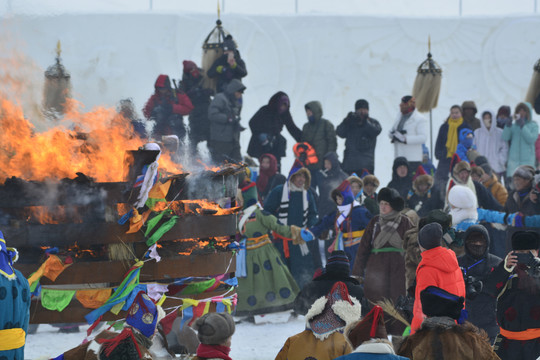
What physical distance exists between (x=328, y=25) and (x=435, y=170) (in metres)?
5.66

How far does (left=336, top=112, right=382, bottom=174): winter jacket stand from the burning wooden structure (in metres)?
6.88

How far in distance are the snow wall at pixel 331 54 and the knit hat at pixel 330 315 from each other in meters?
12.2

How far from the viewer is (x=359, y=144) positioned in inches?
538

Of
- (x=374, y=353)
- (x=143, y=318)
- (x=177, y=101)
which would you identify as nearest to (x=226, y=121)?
(x=177, y=101)

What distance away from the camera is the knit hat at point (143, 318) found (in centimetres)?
524

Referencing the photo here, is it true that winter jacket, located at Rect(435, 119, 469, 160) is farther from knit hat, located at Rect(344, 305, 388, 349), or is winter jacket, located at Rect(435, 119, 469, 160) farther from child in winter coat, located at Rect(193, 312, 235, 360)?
child in winter coat, located at Rect(193, 312, 235, 360)

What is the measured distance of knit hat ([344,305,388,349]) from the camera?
4.59 metres

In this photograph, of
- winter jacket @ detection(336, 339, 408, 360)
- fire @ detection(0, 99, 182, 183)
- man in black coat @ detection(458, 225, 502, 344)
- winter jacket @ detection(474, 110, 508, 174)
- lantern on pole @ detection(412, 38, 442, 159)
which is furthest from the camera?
lantern on pole @ detection(412, 38, 442, 159)

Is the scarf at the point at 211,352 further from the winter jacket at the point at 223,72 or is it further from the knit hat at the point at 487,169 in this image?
the winter jacket at the point at 223,72

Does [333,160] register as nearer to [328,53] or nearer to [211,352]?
[328,53]

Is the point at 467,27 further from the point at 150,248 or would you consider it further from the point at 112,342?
the point at 112,342

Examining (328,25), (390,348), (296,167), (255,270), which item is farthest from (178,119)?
(390,348)

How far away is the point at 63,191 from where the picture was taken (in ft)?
21.7

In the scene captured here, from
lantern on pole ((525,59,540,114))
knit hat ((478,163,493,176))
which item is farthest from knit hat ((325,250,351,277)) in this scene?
lantern on pole ((525,59,540,114))
